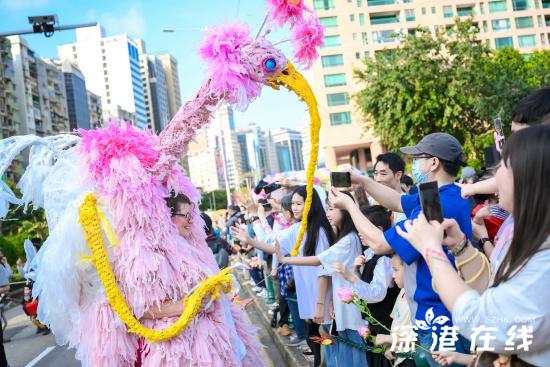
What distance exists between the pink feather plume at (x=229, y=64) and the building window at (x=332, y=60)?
143ft

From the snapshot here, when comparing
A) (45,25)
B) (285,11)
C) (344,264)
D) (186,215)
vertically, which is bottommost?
(344,264)

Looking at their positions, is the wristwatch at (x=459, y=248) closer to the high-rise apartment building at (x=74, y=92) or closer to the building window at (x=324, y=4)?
the building window at (x=324, y=4)

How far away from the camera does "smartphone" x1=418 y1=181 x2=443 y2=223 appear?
5.55ft

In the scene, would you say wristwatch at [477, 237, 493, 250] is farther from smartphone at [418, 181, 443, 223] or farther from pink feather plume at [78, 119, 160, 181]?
pink feather plume at [78, 119, 160, 181]

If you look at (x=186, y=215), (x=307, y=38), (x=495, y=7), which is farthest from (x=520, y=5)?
(x=186, y=215)

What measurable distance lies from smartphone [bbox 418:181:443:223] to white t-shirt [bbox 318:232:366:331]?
6.23ft

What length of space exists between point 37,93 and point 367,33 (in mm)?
37084

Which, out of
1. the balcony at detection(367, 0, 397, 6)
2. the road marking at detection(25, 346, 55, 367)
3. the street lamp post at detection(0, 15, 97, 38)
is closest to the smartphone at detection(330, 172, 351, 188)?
the road marking at detection(25, 346, 55, 367)

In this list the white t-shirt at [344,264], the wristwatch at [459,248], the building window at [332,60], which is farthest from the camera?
the building window at [332,60]

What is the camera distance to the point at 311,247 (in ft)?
14.0

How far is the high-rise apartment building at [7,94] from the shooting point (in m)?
47.2

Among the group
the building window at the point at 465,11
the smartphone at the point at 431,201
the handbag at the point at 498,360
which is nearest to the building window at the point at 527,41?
the building window at the point at 465,11

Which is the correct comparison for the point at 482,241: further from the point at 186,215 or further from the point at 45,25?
the point at 45,25

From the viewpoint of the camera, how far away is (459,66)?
24.8 m
